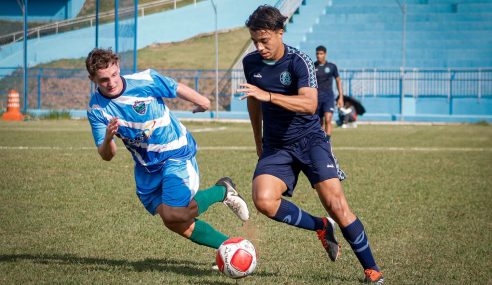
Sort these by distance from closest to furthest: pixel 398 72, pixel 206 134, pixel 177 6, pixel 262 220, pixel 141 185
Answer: pixel 141 185
pixel 262 220
pixel 206 134
pixel 398 72
pixel 177 6

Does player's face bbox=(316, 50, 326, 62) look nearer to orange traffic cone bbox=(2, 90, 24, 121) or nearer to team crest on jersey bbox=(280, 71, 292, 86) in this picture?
team crest on jersey bbox=(280, 71, 292, 86)

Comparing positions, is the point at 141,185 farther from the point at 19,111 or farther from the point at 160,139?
the point at 19,111

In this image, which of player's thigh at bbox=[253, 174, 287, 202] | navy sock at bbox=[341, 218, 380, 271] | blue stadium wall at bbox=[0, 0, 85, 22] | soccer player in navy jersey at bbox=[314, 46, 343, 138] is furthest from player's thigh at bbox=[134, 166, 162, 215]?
blue stadium wall at bbox=[0, 0, 85, 22]

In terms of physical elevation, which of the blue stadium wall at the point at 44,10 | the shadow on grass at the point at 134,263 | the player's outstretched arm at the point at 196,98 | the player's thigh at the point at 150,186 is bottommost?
the shadow on grass at the point at 134,263

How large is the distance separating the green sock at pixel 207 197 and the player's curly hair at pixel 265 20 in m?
1.49

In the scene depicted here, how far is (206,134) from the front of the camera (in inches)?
943

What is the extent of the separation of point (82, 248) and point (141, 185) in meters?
1.05

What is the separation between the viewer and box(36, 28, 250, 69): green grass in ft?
148

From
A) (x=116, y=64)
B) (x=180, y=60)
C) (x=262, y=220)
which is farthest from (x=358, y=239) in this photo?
(x=180, y=60)

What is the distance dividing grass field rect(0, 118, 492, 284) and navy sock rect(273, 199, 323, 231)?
1.08 feet

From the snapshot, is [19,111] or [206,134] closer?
[206,134]

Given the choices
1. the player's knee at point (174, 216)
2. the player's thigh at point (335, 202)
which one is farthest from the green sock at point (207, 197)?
the player's thigh at point (335, 202)

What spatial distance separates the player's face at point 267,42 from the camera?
686cm

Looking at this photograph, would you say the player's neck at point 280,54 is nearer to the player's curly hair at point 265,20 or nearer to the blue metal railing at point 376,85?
the player's curly hair at point 265,20
